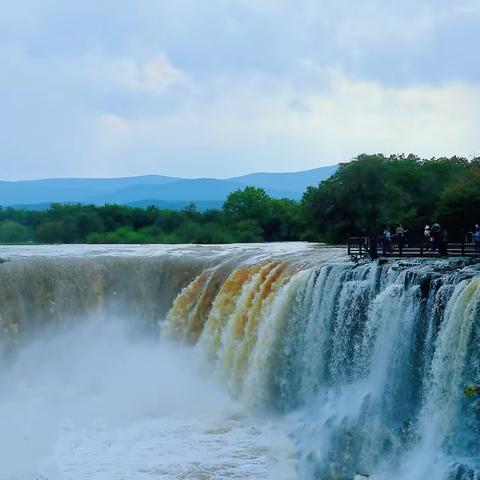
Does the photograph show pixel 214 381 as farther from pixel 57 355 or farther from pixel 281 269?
pixel 57 355

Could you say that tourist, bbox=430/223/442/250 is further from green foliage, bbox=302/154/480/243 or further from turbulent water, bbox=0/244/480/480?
green foliage, bbox=302/154/480/243

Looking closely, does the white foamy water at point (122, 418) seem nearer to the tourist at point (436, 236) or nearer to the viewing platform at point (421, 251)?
the viewing platform at point (421, 251)

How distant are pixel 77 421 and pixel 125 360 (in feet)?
21.1

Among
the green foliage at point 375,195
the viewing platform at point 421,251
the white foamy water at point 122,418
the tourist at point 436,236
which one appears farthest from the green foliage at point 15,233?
the tourist at point 436,236

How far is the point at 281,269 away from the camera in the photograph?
24094 millimetres

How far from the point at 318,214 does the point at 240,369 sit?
1036 inches

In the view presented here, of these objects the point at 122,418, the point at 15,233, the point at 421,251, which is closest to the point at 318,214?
the point at 421,251

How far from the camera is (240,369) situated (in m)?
22.8

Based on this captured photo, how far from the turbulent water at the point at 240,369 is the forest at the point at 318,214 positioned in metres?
9.69

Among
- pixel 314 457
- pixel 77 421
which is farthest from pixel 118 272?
pixel 314 457

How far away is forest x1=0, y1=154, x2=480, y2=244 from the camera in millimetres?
40031

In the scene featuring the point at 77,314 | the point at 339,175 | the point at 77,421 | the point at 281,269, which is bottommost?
the point at 77,421

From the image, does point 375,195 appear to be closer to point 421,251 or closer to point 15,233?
point 421,251

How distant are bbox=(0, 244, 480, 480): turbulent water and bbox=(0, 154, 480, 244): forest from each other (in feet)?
31.8
